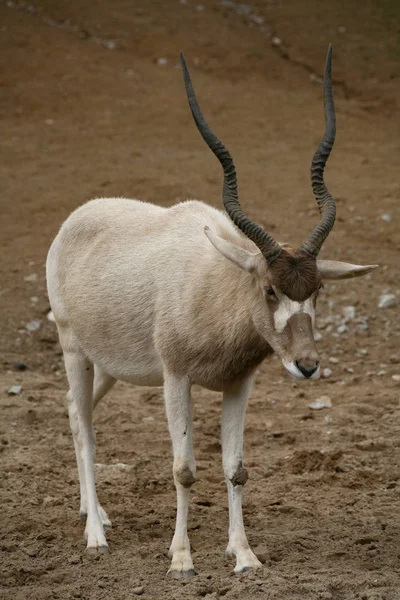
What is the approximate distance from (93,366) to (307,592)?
247 cm

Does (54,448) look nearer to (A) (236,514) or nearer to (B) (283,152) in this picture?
(A) (236,514)

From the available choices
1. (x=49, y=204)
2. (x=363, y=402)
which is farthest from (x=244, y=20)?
(x=363, y=402)

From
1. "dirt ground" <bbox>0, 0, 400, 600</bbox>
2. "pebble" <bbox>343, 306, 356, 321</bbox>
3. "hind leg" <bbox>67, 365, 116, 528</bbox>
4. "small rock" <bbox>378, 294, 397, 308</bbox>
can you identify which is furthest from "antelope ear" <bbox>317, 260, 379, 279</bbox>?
"small rock" <bbox>378, 294, 397, 308</bbox>

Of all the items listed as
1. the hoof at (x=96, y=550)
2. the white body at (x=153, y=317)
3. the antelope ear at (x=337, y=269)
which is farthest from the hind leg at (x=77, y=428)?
the antelope ear at (x=337, y=269)

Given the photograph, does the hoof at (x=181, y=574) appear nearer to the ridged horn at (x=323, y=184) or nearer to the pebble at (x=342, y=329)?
the ridged horn at (x=323, y=184)

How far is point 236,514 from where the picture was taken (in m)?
6.20

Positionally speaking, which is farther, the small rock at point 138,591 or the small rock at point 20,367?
the small rock at point 20,367

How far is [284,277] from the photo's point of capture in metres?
5.50

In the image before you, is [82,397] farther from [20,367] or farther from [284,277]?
[20,367]

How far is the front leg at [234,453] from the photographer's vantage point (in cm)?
618

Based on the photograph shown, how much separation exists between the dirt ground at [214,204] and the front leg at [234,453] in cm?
24

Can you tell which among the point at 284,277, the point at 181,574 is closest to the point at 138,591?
the point at 181,574

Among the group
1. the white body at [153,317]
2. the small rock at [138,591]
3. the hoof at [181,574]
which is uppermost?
the white body at [153,317]

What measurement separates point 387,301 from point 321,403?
2077 millimetres
